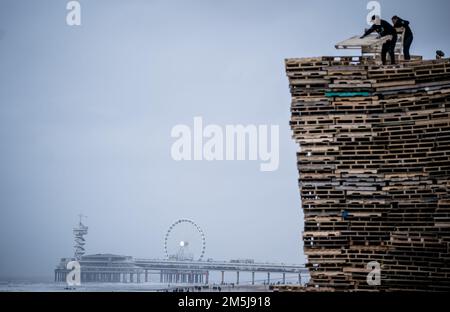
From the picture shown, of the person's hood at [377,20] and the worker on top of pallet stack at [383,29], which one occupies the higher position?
the person's hood at [377,20]

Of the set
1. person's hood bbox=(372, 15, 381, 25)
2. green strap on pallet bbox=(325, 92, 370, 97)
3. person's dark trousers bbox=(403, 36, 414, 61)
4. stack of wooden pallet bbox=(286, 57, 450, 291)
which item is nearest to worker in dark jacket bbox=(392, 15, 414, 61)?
person's dark trousers bbox=(403, 36, 414, 61)

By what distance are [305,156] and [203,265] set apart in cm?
8306

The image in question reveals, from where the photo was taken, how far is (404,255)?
1540cm

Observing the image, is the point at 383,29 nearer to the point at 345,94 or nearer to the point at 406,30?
the point at 406,30

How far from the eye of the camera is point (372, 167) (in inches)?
636

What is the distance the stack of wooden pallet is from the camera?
1550cm

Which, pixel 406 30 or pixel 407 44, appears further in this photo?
pixel 407 44

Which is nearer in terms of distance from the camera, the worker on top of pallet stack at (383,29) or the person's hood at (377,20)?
the worker on top of pallet stack at (383,29)

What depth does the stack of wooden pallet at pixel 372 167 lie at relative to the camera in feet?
50.9

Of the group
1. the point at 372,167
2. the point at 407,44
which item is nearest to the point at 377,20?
the point at 407,44

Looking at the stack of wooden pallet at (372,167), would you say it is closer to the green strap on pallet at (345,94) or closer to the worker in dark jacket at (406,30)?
the green strap on pallet at (345,94)

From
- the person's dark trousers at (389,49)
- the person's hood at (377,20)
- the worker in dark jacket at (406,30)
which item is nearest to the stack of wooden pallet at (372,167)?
the person's dark trousers at (389,49)

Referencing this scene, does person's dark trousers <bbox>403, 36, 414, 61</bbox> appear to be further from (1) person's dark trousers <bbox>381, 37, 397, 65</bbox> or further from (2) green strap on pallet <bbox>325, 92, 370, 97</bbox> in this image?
(2) green strap on pallet <bbox>325, 92, 370, 97</bbox>
